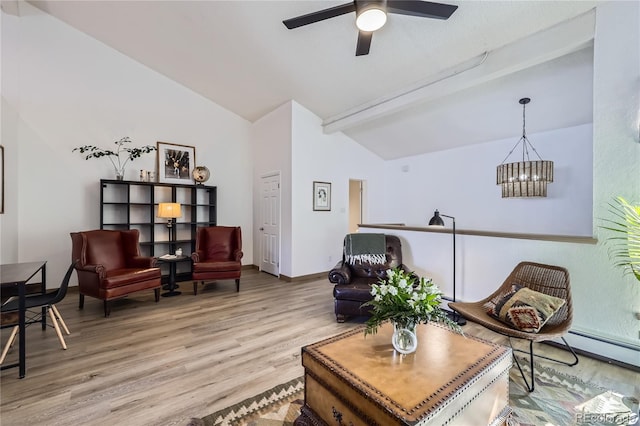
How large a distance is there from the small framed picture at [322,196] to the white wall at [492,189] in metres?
1.84

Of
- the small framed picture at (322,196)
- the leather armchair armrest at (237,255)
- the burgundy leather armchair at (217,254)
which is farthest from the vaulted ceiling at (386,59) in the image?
the leather armchair armrest at (237,255)

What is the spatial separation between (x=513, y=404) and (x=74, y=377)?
3161 mm

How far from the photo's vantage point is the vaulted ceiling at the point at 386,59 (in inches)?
110

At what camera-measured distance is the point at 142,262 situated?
3.88 meters

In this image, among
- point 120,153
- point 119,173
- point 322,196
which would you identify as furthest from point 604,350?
point 120,153

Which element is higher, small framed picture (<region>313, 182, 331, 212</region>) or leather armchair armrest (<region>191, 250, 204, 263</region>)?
small framed picture (<region>313, 182, 331, 212</region>)

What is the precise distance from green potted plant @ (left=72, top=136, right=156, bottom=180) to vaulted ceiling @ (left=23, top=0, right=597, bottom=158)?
1.43 metres

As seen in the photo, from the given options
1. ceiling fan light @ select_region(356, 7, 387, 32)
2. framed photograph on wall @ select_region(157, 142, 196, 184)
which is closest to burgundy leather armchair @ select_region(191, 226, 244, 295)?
framed photograph on wall @ select_region(157, 142, 196, 184)

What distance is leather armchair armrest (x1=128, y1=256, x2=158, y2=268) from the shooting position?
151 inches

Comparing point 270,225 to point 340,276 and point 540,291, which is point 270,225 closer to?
point 340,276

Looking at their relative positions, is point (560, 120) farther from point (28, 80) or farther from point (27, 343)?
point (28, 80)

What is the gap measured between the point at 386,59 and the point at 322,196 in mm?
2606

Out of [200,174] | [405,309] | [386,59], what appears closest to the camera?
[405,309]

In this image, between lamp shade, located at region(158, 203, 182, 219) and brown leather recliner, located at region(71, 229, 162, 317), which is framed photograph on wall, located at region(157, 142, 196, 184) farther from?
brown leather recliner, located at region(71, 229, 162, 317)
